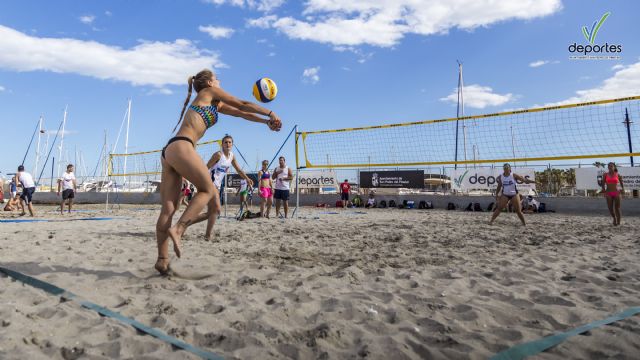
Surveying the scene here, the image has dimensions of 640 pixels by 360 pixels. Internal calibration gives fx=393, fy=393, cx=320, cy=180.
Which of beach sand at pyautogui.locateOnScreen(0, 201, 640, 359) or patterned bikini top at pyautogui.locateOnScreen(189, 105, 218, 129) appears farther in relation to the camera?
patterned bikini top at pyautogui.locateOnScreen(189, 105, 218, 129)

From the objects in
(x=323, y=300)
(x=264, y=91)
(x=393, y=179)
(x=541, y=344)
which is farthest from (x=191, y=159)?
(x=393, y=179)

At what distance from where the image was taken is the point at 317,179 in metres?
17.6

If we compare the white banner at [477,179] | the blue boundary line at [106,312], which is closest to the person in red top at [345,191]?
the white banner at [477,179]

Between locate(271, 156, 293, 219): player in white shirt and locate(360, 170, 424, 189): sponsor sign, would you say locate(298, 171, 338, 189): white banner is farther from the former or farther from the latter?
locate(271, 156, 293, 219): player in white shirt

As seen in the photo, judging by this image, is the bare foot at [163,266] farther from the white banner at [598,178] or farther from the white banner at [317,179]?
the white banner at [317,179]

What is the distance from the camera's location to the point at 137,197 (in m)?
20.9

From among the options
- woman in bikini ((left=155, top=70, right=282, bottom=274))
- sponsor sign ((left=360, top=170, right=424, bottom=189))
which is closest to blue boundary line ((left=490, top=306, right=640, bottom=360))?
woman in bikini ((left=155, top=70, right=282, bottom=274))

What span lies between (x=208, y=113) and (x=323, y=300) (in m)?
1.58

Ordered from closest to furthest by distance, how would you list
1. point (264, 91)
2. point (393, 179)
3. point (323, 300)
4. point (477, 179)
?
1. point (323, 300)
2. point (264, 91)
3. point (477, 179)
4. point (393, 179)

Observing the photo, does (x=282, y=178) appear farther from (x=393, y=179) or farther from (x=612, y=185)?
(x=393, y=179)

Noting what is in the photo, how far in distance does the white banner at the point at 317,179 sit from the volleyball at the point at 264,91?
41.9 feet

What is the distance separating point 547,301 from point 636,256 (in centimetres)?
223

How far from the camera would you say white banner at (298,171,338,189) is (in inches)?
678

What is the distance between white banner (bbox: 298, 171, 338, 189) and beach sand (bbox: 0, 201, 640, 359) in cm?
1297
